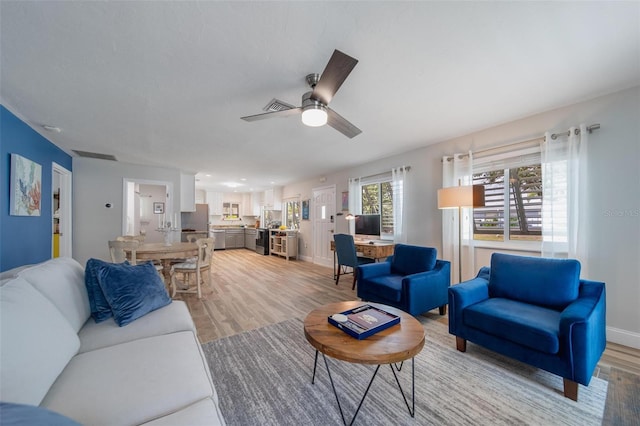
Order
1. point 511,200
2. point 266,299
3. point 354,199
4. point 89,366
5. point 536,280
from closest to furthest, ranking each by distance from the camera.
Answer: point 89,366 < point 536,280 < point 511,200 < point 266,299 < point 354,199

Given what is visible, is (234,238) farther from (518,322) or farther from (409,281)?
(518,322)

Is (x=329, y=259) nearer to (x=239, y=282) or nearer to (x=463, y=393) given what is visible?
(x=239, y=282)

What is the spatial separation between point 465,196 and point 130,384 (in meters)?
3.07

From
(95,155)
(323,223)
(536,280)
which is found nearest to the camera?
(536,280)

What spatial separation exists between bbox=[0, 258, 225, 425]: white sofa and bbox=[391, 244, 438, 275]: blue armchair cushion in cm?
256

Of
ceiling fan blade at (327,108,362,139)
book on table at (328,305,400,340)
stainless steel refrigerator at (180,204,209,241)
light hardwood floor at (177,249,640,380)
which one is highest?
ceiling fan blade at (327,108,362,139)


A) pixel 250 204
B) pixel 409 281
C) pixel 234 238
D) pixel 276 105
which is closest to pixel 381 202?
pixel 409 281

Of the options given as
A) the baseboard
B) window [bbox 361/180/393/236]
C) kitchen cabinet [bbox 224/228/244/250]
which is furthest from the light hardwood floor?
kitchen cabinet [bbox 224/228/244/250]

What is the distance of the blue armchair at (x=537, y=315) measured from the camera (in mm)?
1595

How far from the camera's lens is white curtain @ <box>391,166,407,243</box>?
169 inches

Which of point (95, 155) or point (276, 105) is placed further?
point (95, 155)

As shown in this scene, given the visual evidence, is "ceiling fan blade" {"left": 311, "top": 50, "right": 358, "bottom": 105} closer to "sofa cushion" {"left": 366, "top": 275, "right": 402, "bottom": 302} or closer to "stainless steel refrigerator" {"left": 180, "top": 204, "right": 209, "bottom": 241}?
"sofa cushion" {"left": 366, "top": 275, "right": 402, "bottom": 302}

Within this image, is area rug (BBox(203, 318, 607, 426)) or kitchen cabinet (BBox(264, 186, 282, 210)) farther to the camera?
kitchen cabinet (BBox(264, 186, 282, 210))

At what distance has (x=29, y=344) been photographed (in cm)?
97
